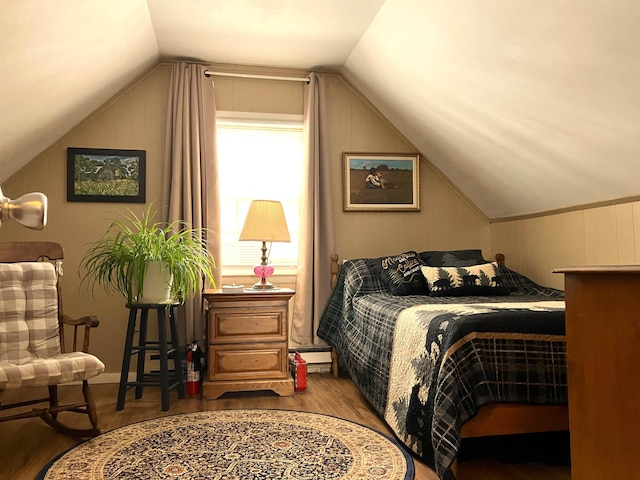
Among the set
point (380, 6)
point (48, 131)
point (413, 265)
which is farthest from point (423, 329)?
point (48, 131)

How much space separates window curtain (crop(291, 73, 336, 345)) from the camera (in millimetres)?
4137

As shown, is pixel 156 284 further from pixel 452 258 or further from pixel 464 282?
pixel 452 258

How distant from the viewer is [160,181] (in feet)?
13.3

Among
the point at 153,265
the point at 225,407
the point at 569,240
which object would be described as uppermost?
the point at 569,240

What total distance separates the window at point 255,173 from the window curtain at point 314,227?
0.14 metres

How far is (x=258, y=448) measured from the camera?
2527mm

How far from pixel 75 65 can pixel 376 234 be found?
2.44 meters

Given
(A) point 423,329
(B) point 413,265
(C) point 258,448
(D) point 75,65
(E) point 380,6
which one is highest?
(E) point 380,6

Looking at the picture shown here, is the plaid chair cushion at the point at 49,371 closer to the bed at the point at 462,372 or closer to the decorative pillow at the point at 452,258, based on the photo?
the bed at the point at 462,372

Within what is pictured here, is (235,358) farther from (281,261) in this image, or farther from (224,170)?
(224,170)

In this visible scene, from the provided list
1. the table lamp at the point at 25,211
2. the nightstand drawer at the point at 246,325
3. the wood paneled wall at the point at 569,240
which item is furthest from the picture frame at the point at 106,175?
the table lamp at the point at 25,211

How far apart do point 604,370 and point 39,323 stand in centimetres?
267

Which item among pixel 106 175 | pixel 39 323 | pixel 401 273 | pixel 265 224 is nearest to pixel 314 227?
pixel 265 224

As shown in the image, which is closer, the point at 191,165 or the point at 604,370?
the point at 604,370
